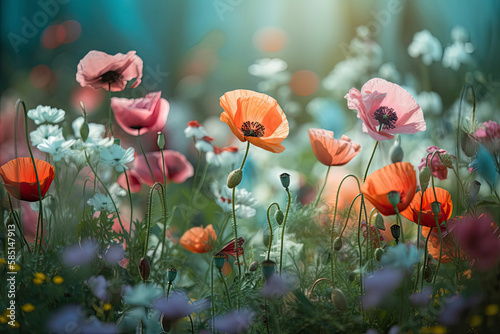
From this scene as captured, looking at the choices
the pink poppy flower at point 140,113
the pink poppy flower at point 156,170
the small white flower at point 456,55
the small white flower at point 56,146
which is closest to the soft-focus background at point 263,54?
the small white flower at point 456,55

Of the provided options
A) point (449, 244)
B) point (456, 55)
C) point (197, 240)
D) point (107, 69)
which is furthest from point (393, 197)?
point (456, 55)

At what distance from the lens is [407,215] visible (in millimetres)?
633

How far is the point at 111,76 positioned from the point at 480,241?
0.51 m

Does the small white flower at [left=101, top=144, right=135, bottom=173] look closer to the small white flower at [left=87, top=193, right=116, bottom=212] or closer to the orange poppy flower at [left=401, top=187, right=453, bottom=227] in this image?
the small white flower at [left=87, top=193, right=116, bottom=212]

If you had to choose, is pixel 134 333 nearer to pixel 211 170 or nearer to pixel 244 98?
pixel 244 98

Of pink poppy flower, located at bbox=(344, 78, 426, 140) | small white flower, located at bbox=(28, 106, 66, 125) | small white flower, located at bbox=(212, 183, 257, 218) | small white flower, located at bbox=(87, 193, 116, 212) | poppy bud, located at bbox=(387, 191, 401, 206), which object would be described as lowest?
small white flower, located at bbox=(212, 183, 257, 218)

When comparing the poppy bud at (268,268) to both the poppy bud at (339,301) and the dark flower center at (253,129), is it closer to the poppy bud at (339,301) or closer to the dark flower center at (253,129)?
the poppy bud at (339,301)

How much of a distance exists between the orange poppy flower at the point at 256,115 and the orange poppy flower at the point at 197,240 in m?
0.17

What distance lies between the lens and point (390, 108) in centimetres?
64

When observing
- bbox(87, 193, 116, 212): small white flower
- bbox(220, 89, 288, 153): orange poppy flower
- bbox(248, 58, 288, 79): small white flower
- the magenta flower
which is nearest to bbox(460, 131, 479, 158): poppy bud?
the magenta flower

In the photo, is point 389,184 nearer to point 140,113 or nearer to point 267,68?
point 140,113

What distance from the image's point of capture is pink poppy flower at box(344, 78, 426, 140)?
62cm

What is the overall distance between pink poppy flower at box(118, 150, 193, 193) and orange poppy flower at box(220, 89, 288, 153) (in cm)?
21

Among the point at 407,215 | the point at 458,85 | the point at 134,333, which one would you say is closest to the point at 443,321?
the point at 407,215
